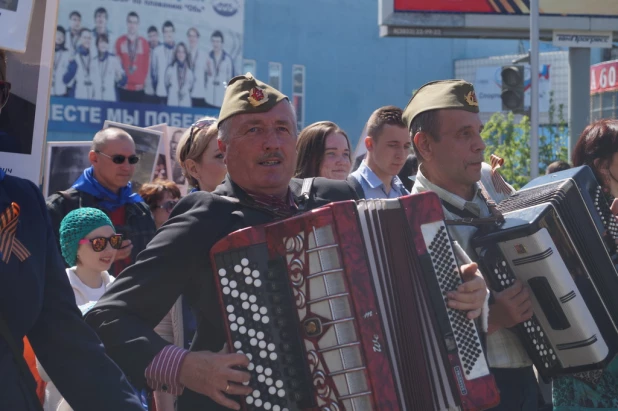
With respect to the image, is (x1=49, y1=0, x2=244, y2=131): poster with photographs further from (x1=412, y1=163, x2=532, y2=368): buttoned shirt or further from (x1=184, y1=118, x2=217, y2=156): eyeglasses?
(x1=412, y1=163, x2=532, y2=368): buttoned shirt

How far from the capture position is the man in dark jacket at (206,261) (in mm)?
2977

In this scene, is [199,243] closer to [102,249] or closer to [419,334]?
[419,334]

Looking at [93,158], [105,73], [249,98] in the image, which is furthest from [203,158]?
[105,73]

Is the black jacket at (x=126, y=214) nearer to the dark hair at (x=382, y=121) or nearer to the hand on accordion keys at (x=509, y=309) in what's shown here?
the dark hair at (x=382, y=121)

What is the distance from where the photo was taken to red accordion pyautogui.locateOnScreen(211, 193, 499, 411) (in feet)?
9.49

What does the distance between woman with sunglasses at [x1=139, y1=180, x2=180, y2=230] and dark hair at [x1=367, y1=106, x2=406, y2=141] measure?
75.2 inches

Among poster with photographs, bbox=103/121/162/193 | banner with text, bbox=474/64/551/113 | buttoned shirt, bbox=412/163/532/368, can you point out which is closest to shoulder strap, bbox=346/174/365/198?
buttoned shirt, bbox=412/163/532/368

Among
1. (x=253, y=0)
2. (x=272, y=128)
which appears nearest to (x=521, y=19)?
(x=253, y=0)

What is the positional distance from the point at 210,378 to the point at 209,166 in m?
2.54

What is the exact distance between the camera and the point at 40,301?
8.79 feet

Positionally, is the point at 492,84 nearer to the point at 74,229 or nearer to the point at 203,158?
the point at 203,158

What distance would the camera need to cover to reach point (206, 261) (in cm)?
308

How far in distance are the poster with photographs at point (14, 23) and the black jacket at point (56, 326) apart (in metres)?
1.02

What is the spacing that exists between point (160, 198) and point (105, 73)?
2101 centimetres
